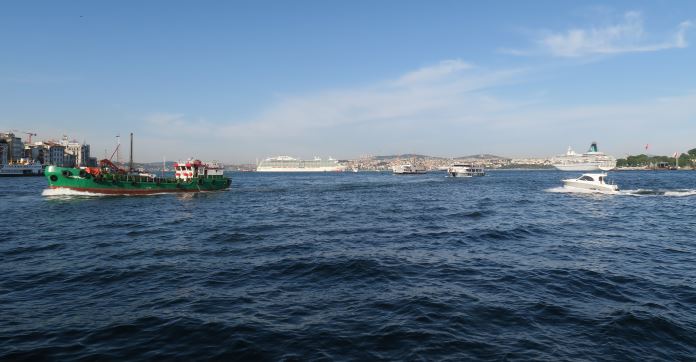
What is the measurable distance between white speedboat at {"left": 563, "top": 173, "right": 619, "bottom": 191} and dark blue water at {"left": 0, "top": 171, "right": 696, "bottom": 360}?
29.7 meters

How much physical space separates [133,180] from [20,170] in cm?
10934

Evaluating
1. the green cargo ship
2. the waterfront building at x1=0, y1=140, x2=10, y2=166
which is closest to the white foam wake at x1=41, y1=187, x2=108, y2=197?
the green cargo ship

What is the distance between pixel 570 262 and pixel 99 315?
1720cm

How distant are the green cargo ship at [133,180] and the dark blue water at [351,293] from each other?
94.5 feet

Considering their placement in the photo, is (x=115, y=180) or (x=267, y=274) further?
(x=115, y=180)

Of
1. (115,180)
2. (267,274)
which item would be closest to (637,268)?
(267,274)

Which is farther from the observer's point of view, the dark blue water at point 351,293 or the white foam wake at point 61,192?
the white foam wake at point 61,192

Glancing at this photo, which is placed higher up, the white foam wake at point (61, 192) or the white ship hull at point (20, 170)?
the white ship hull at point (20, 170)

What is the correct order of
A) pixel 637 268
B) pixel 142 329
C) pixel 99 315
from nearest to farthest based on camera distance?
pixel 142 329
pixel 99 315
pixel 637 268

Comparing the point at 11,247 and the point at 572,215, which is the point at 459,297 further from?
the point at 572,215

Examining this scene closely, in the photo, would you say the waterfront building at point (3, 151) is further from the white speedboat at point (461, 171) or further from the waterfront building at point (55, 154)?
the white speedboat at point (461, 171)

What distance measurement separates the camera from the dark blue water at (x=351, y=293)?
28.2ft

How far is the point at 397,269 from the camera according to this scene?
49.9 ft

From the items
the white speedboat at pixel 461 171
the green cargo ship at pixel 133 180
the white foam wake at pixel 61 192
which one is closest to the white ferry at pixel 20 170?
the green cargo ship at pixel 133 180
